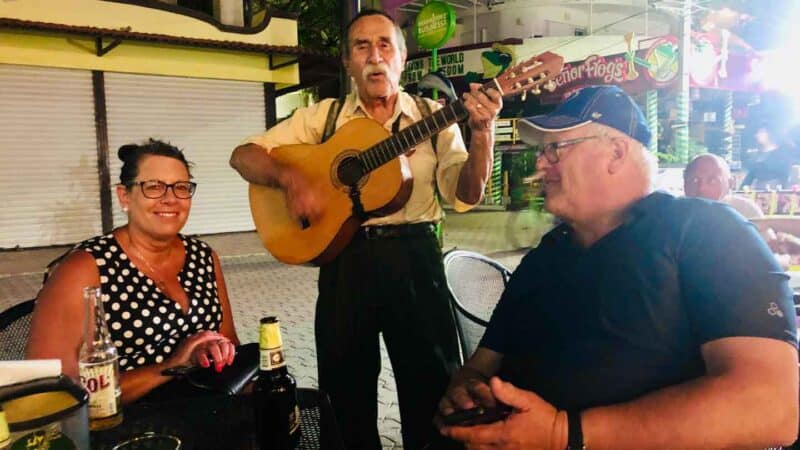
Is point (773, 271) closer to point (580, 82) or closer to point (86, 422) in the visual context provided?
point (86, 422)

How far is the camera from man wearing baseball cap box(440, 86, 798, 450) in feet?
4.56

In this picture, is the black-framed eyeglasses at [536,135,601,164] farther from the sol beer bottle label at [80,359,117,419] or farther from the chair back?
the chair back

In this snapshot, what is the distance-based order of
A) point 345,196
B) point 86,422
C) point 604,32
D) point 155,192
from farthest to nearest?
1. point 604,32
2. point 345,196
3. point 155,192
4. point 86,422

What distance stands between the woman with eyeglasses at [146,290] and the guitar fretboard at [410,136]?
79 cm

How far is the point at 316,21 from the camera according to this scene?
15789 millimetres

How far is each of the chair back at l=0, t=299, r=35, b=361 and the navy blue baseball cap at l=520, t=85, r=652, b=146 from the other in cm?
199

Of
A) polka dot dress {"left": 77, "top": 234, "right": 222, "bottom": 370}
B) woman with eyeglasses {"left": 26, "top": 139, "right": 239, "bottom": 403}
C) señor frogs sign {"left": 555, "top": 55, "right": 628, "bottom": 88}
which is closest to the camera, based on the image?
woman with eyeglasses {"left": 26, "top": 139, "right": 239, "bottom": 403}

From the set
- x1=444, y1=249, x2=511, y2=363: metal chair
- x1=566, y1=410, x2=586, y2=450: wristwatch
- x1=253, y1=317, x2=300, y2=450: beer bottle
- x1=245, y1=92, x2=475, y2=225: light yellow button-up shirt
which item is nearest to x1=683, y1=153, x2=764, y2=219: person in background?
x1=444, y1=249, x2=511, y2=363: metal chair

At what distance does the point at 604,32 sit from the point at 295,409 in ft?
75.1

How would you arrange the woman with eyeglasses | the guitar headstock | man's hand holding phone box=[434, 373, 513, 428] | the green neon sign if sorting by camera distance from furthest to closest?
the green neon sign, the guitar headstock, the woman with eyeglasses, man's hand holding phone box=[434, 373, 513, 428]

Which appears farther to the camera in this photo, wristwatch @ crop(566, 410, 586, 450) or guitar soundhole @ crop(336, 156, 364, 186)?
guitar soundhole @ crop(336, 156, 364, 186)

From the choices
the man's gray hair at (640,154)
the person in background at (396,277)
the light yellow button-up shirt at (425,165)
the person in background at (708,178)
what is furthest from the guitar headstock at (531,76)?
the person in background at (708,178)

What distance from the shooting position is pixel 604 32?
858 inches

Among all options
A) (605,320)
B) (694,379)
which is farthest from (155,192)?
(694,379)
